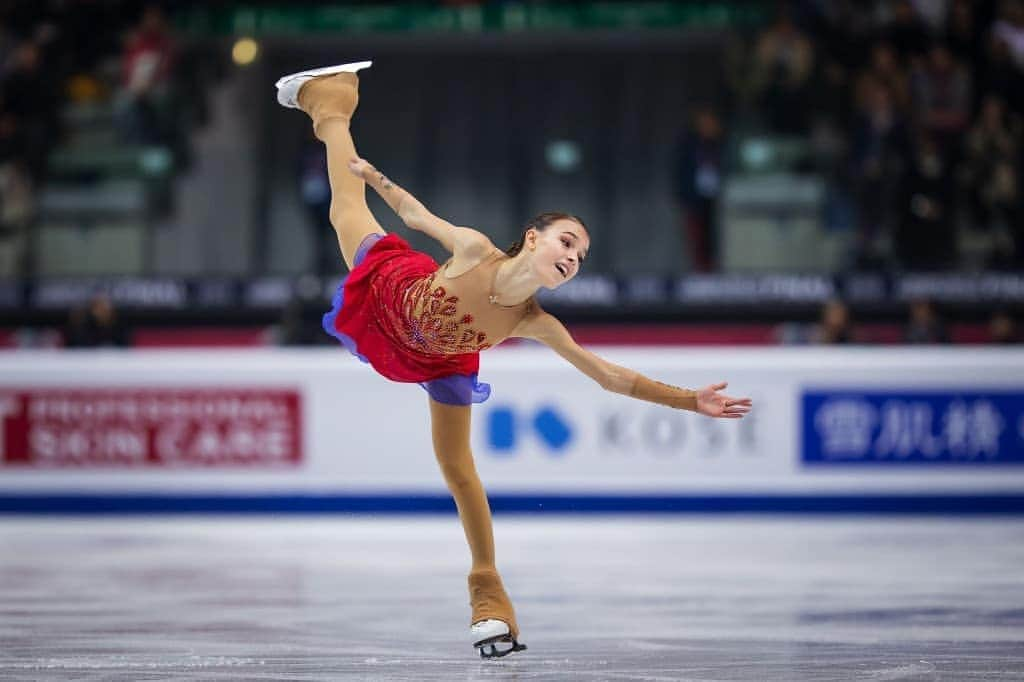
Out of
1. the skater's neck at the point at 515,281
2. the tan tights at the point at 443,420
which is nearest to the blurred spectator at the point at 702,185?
the tan tights at the point at 443,420

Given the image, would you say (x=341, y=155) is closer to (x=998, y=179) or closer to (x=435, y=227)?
(x=435, y=227)

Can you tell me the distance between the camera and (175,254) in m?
12.1

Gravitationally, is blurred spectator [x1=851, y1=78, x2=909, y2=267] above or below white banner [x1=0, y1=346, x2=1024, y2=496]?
above

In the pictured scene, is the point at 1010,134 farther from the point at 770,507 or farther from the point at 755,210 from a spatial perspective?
the point at 770,507

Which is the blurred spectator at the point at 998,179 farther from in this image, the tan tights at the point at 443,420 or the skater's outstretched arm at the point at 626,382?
the skater's outstretched arm at the point at 626,382

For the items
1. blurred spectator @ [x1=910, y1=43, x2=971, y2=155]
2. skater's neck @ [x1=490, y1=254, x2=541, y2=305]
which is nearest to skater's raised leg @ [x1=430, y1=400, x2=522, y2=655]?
skater's neck @ [x1=490, y1=254, x2=541, y2=305]

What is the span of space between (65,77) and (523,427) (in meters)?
6.06

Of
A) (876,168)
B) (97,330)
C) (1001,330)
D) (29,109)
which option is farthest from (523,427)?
(29,109)

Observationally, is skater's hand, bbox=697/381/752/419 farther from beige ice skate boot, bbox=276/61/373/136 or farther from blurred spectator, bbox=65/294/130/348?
blurred spectator, bbox=65/294/130/348

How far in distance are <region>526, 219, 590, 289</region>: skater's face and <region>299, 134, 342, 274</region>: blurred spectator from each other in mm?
7871

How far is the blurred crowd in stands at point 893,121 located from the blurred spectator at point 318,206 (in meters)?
2.86

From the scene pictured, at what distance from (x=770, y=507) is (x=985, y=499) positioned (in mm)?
1300

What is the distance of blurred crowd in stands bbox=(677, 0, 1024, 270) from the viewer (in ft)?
37.2

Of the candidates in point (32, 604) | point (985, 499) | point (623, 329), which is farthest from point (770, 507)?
point (32, 604)
